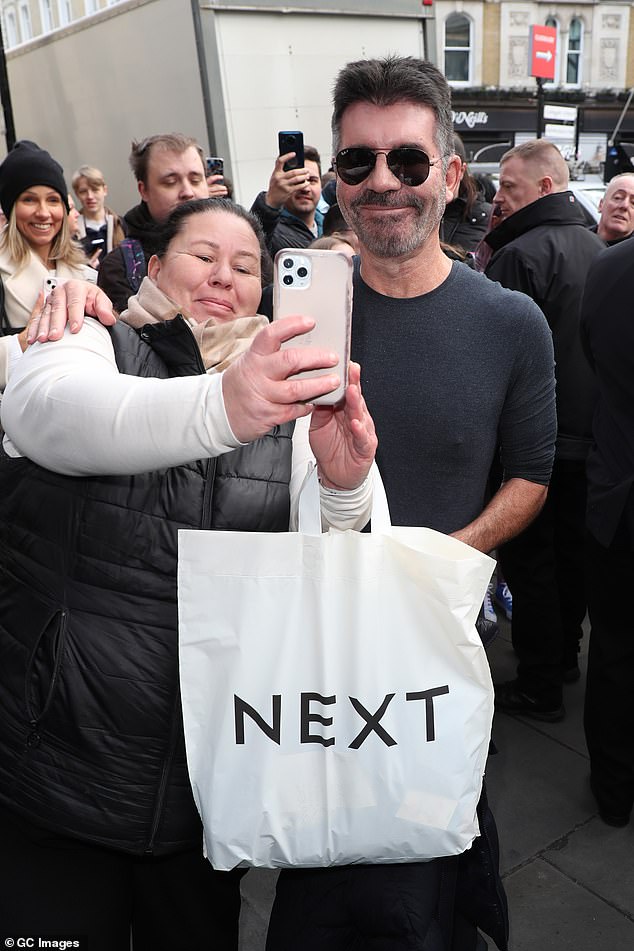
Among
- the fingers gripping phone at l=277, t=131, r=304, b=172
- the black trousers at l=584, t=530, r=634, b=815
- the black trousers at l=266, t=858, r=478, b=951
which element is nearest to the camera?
the black trousers at l=266, t=858, r=478, b=951

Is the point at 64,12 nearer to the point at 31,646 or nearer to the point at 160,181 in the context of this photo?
the point at 160,181

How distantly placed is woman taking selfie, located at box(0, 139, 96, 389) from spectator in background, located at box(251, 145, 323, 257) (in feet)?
3.18

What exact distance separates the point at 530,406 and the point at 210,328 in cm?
83

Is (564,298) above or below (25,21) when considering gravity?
below

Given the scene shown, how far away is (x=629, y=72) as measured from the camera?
28.2 meters

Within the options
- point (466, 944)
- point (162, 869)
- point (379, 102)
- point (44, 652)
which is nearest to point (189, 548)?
point (44, 652)

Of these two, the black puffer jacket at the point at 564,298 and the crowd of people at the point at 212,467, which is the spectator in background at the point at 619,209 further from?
the crowd of people at the point at 212,467

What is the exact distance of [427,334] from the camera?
2033mm

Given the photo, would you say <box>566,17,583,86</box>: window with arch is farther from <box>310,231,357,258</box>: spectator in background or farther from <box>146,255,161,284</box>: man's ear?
<box>146,255,161,284</box>: man's ear

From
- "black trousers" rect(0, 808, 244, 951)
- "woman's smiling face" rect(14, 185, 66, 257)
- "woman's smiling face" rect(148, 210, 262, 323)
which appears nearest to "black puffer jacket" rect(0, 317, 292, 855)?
"black trousers" rect(0, 808, 244, 951)

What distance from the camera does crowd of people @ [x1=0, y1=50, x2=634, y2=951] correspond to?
1.26 m

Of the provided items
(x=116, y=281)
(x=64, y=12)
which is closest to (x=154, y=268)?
(x=116, y=281)

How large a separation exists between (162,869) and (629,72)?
3157cm

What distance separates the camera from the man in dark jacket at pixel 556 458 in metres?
3.64
